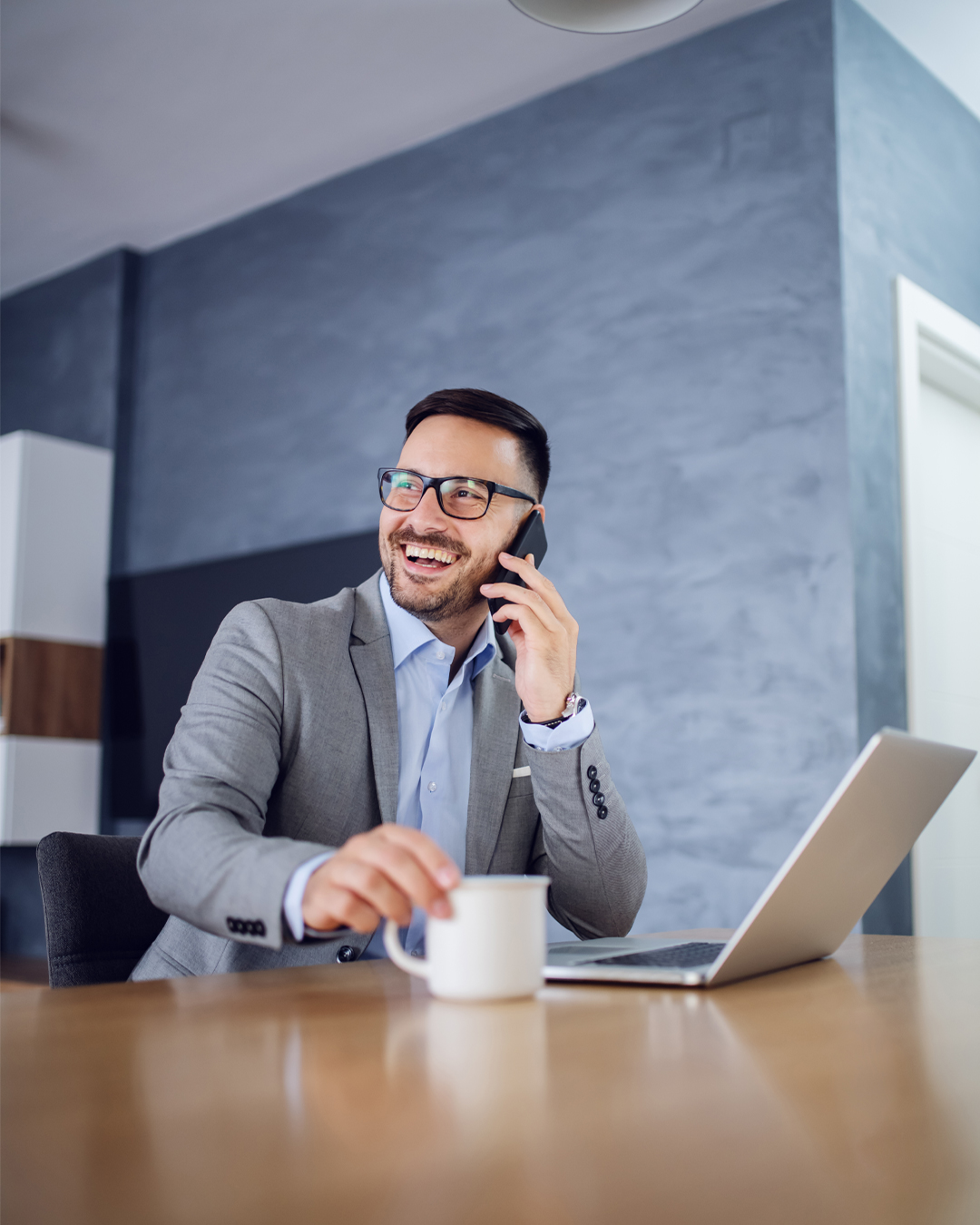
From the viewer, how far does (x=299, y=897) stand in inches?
35.4

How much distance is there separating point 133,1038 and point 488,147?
3.39 m

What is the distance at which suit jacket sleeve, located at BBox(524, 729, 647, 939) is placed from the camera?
1383mm

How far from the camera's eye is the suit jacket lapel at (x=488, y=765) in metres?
1.52

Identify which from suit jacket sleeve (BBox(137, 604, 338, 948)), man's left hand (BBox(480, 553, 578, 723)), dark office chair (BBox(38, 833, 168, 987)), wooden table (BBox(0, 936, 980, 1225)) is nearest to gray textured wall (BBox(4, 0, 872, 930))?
man's left hand (BBox(480, 553, 578, 723))

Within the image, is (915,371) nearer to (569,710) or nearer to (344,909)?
(569,710)

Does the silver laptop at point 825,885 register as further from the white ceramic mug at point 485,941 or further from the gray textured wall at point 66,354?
the gray textured wall at point 66,354

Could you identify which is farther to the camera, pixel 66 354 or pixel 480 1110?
pixel 66 354

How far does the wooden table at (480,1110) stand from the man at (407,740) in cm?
20

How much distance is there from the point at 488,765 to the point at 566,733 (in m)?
0.20

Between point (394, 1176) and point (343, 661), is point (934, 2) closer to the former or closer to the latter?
point (343, 661)

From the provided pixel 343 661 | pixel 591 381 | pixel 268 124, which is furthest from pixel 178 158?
pixel 343 661

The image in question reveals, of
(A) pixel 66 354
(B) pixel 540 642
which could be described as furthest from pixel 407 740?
(A) pixel 66 354

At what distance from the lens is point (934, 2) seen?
2.96 m

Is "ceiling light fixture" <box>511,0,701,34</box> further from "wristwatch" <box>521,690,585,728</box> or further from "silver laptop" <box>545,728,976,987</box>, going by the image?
"silver laptop" <box>545,728,976,987</box>
